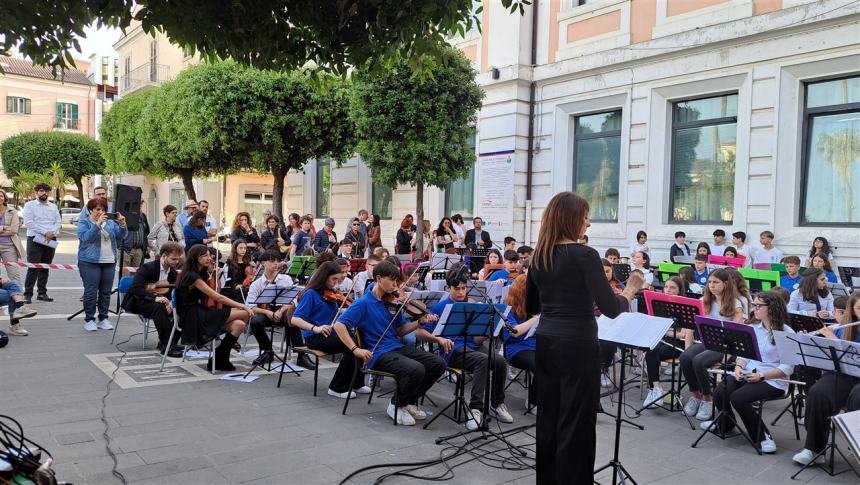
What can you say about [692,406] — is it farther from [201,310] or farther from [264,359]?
[201,310]

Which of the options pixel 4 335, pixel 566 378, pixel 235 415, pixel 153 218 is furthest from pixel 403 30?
pixel 153 218

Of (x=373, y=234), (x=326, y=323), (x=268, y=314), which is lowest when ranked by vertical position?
(x=268, y=314)

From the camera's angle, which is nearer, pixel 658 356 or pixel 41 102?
pixel 658 356

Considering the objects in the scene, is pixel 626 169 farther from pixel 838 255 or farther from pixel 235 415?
pixel 235 415

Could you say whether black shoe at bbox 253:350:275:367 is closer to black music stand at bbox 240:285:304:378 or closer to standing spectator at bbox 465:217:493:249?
black music stand at bbox 240:285:304:378

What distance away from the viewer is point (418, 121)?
554 inches

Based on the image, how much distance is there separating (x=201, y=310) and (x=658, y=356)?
5239 millimetres

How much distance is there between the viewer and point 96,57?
60.5 m

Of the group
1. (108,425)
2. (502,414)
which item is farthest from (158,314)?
(502,414)

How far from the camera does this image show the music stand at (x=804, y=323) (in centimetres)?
629

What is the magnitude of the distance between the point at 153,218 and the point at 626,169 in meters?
34.3

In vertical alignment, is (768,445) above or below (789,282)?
below

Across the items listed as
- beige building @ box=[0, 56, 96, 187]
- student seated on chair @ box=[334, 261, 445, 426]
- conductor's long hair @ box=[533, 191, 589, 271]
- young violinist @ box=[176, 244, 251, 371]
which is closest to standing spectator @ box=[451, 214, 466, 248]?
young violinist @ box=[176, 244, 251, 371]

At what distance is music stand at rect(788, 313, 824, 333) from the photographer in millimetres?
6285
